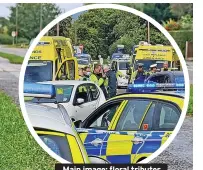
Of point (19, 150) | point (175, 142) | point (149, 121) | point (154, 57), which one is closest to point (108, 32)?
point (154, 57)

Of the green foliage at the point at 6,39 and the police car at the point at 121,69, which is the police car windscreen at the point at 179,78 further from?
the green foliage at the point at 6,39

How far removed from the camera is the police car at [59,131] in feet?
12.5

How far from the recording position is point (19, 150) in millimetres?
4066

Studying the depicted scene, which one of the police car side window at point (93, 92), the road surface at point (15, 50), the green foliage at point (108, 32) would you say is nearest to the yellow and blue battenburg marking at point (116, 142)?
the police car side window at point (93, 92)

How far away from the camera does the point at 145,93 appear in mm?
3854

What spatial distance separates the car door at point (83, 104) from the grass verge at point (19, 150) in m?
0.39

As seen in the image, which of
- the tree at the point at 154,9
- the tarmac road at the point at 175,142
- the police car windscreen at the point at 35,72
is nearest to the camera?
the police car windscreen at the point at 35,72

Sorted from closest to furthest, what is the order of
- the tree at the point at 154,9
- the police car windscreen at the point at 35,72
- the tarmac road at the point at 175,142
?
the police car windscreen at the point at 35,72, the tarmac road at the point at 175,142, the tree at the point at 154,9

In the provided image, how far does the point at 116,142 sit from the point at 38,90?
0.64 m

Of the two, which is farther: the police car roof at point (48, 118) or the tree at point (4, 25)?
the tree at point (4, 25)

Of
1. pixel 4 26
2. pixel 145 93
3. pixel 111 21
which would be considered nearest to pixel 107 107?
pixel 145 93

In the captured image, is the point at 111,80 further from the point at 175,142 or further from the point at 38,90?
the point at 175,142

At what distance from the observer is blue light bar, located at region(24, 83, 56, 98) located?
12.4 feet

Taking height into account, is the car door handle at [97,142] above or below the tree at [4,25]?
below
